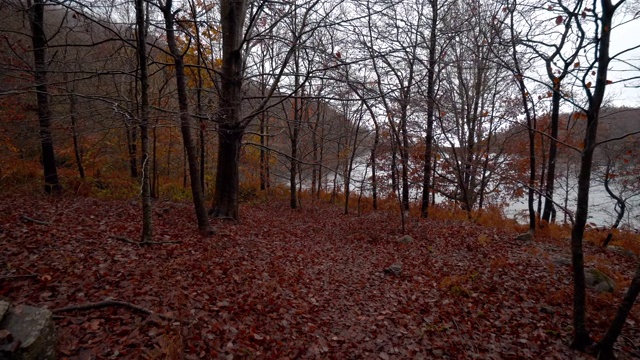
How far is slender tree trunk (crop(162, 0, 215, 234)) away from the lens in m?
5.82

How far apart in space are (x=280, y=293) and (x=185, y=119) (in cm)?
408

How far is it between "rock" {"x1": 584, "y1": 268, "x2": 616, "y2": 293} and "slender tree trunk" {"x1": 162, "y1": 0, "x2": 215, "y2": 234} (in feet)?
26.6

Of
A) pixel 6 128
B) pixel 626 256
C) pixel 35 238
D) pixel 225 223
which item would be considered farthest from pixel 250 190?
pixel 626 256

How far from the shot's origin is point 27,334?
2.61 m

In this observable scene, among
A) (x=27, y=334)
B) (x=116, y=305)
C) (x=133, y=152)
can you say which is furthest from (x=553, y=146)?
(x=133, y=152)

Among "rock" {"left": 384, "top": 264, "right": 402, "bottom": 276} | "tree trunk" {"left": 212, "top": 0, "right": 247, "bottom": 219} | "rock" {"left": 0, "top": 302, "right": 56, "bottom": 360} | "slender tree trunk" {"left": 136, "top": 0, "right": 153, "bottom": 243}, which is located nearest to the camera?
"rock" {"left": 0, "top": 302, "right": 56, "bottom": 360}

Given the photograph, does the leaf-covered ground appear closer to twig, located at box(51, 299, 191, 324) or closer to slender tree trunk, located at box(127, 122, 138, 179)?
twig, located at box(51, 299, 191, 324)

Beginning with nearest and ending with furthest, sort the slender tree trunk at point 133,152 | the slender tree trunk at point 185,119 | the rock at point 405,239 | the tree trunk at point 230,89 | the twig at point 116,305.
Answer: the twig at point 116,305
the slender tree trunk at point 185,119
the tree trunk at point 230,89
the rock at point 405,239
the slender tree trunk at point 133,152

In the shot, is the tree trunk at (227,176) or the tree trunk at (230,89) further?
the tree trunk at (227,176)

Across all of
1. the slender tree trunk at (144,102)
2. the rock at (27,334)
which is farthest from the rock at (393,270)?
the rock at (27,334)

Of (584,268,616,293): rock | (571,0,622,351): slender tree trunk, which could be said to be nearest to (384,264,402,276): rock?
(571,0,622,351): slender tree trunk

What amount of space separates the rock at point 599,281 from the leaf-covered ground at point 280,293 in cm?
18

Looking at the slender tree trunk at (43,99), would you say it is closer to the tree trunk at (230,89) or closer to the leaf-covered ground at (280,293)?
the leaf-covered ground at (280,293)

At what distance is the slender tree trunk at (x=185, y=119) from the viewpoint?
582cm
